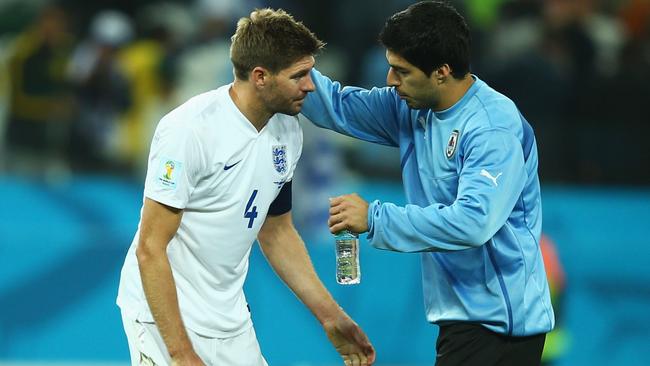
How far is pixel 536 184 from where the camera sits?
15.7 feet

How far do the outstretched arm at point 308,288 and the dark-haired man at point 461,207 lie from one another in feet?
1.29

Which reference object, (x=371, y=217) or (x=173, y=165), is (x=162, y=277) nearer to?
(x=173, y=165)

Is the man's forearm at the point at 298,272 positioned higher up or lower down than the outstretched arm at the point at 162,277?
lower down

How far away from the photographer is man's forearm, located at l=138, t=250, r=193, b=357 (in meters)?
4.48

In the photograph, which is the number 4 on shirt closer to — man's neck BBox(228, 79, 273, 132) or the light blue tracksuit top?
man's neck BBox(228, 79, 273, 132)

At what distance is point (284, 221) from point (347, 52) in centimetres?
463

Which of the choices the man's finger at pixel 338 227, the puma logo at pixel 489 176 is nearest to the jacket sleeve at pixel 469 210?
the puma logo at pixel 489 176

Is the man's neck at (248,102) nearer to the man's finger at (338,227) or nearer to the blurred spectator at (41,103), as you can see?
the man's finger at (338,227)

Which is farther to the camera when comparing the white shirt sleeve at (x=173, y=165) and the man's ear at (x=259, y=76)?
the man's ear at (x=259, y=76)

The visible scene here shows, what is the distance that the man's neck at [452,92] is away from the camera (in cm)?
470

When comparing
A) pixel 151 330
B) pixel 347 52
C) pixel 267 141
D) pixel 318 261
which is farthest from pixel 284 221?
pixel 347 52

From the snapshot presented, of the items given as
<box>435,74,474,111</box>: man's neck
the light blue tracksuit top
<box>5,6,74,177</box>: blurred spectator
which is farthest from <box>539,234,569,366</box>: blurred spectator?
<box>5,6,74,177</box>: blurred spectator

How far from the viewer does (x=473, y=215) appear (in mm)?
4441

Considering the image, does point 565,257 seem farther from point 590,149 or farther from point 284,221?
point 284,221
